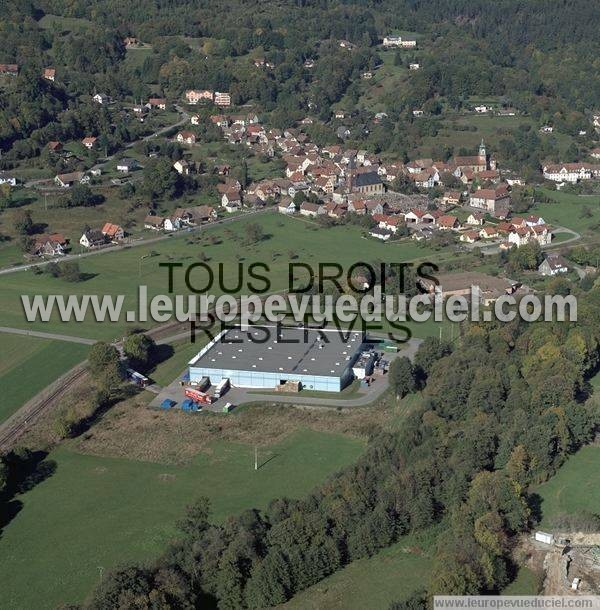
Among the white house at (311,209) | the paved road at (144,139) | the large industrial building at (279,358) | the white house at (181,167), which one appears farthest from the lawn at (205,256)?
the paved road at (144,139)

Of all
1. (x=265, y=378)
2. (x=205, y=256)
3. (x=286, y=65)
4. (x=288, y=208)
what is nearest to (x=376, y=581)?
(x=265, y=378)

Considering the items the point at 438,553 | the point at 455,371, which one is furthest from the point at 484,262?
the point at 438,553

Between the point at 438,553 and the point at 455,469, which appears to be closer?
the point at 438,553

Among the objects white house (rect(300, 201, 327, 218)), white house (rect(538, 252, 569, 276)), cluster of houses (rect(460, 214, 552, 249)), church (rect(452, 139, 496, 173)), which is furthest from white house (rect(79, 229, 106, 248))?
church (rect(452, 139, 496, 173))

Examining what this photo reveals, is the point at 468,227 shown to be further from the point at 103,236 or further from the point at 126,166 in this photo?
the point at 126,166

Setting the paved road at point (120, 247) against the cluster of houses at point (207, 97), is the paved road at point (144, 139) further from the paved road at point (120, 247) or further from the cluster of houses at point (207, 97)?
the paved road at point (120, 247)

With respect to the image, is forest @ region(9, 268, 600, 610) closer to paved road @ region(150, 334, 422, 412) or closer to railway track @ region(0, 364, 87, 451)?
paved road @ region(150, 334, 422, 412)

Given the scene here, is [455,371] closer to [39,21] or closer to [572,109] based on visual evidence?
[572,109]
